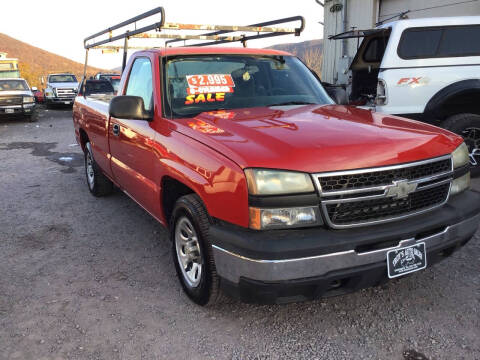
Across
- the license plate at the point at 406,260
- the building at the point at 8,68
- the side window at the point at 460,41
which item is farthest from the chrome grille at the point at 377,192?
the building at the point at 8,68

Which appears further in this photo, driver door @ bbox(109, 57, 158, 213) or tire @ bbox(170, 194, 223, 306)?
driver door @ bbox(109, 57, 158, 213)

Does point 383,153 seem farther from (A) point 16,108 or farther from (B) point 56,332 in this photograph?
(A) point 16,108

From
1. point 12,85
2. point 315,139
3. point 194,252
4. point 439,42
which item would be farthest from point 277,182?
point 12,85

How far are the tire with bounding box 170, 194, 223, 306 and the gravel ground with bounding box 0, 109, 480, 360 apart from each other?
0.16 m

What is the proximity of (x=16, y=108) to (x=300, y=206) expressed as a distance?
→ 1548 centimetres

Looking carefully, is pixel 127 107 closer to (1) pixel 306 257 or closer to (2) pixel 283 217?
(2) pixel 283 217

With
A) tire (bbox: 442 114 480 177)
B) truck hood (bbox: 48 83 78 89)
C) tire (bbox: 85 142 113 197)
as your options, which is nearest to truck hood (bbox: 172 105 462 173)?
tire (bbox: 85 142 113 197)

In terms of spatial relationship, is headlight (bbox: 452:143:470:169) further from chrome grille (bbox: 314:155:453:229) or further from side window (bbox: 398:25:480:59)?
side window (bbox: 398:25:480:59)

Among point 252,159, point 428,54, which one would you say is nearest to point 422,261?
point 252,159

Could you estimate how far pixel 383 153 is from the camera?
2.37m

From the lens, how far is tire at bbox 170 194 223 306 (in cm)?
261

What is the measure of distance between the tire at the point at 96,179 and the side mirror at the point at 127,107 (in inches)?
91.4

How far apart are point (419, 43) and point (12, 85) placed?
49.1ft

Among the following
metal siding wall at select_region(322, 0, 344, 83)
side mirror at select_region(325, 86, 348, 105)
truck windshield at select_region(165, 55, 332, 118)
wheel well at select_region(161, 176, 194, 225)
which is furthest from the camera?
metal siding wall at select_region(322, 0, 344, 83)
